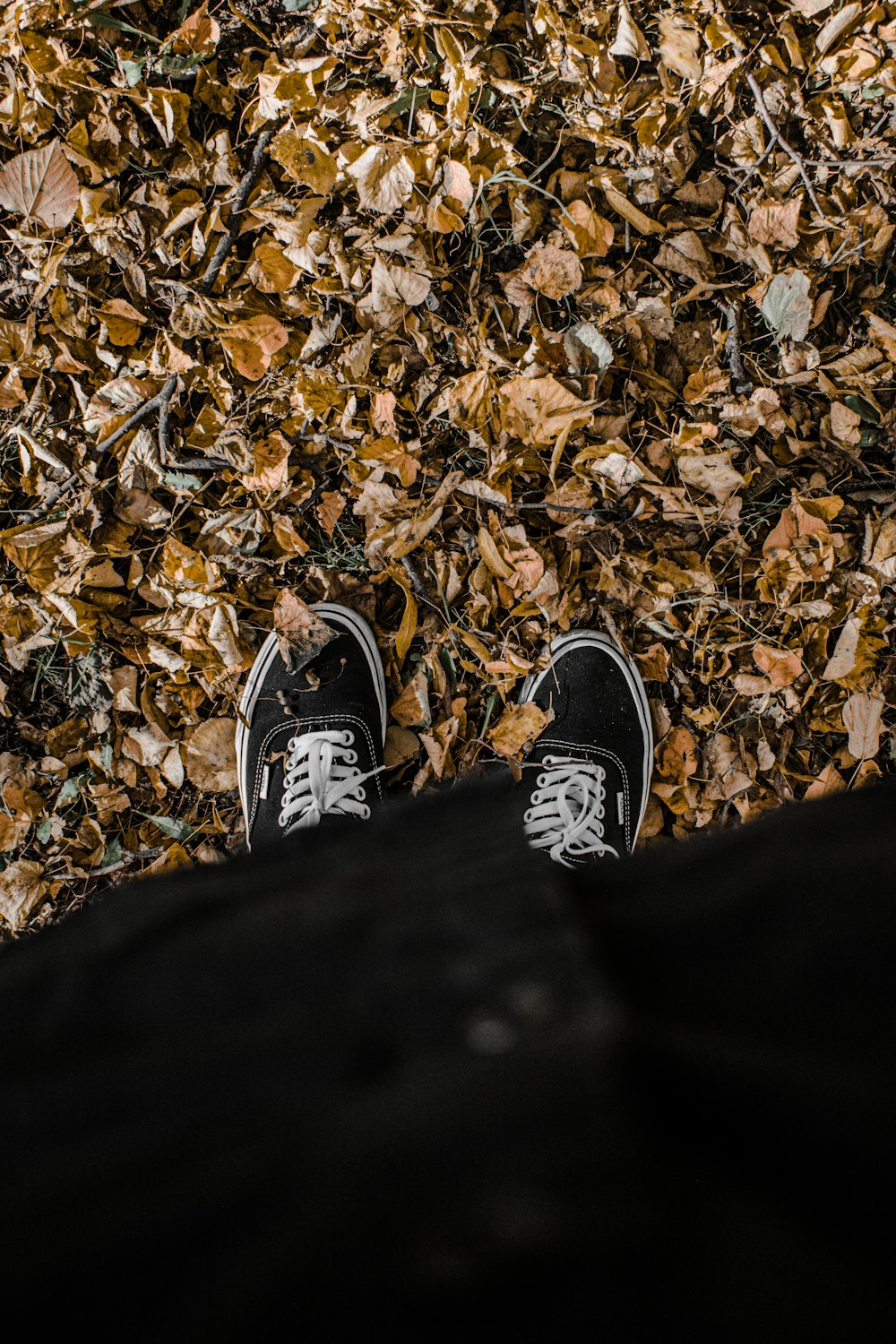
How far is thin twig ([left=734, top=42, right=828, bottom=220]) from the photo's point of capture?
3.74 ft

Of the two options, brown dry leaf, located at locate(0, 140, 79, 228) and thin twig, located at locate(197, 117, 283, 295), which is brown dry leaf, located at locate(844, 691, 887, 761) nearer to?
thin twig, located at locate(197, 117, 283, 295)

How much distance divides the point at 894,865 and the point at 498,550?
2.10 feet

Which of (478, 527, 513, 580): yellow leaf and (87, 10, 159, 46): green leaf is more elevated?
(87, 10, 159, 46): green leaf

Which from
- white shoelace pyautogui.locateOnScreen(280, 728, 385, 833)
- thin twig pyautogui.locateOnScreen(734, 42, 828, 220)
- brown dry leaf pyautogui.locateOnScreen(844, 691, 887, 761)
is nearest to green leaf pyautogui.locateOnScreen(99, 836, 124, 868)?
white shoelace pyautogui.locateOnScreen(280, 728, 385, 833)

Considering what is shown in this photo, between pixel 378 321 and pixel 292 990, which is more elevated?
pixel 378 321

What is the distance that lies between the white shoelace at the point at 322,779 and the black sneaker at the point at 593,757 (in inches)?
9.9

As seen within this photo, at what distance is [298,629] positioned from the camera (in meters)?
1.19

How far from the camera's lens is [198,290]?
1149 mm

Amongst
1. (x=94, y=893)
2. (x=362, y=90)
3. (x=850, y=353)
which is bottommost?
(x=94, y=893)

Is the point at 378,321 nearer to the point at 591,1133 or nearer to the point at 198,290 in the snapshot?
the point at 198,290

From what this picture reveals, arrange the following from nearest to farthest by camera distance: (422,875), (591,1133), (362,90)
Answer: (591,1133)
(422,875)
(362,90)

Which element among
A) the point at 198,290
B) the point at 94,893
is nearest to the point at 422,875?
the point at 94,893

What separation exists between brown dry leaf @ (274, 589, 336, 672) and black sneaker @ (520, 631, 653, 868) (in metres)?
0.31

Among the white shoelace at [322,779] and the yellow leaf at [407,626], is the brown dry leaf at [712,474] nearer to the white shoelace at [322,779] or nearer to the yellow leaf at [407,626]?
the yellow leaf at [407,626]
